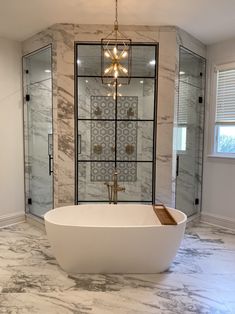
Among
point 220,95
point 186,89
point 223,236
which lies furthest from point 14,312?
point 220,95

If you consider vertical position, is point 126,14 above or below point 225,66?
above

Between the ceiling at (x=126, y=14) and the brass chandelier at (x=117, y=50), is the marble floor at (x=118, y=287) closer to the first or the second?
the brass chandelier at (x=117, y=50)

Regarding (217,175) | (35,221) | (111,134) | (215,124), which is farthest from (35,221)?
(215,124)

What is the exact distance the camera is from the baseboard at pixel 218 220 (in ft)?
13.3

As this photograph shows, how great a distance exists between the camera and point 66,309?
2.22m

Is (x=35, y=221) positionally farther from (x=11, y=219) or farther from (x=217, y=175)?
(x=217, y=175)

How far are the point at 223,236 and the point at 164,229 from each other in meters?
1.61

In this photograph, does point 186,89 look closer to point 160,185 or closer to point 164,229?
point 160,185

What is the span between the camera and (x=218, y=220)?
165 inches

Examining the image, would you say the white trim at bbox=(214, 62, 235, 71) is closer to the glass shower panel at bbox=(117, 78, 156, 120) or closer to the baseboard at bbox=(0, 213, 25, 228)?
the glass shower panel at bbox=(117, 78, 156, 120)

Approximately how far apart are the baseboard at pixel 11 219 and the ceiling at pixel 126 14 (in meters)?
2.60

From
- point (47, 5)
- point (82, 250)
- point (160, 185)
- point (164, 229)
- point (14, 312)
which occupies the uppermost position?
point (47, 5)

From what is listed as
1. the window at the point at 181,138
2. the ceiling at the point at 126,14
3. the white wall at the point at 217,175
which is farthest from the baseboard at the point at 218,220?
the ceiling at the point at 126,14

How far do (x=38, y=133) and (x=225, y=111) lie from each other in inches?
109
